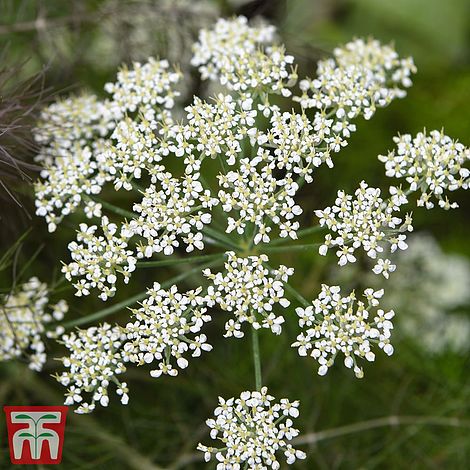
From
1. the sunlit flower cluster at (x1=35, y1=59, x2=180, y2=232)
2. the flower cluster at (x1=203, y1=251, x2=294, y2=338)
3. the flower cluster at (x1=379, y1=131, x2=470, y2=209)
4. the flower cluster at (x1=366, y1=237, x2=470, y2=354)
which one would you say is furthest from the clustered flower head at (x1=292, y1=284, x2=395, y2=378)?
the flower cluster at (x1=366, y1=237, x2=470, y2=354)

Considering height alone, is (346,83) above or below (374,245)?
above

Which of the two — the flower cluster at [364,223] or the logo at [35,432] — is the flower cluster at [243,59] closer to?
the flower cluster at [364,223]

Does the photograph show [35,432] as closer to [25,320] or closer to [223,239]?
[25,320]

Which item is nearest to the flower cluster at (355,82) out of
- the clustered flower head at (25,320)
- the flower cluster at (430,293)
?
the clustered flower head at (25,320)

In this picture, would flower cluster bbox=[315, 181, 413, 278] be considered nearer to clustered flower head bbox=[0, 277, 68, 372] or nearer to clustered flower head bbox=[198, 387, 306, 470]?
clustered flower head bbox=[198, 387, 306, 470]

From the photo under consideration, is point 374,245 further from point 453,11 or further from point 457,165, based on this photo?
Answer: point 453,11

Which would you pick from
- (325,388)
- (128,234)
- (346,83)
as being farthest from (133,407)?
(346,83)
